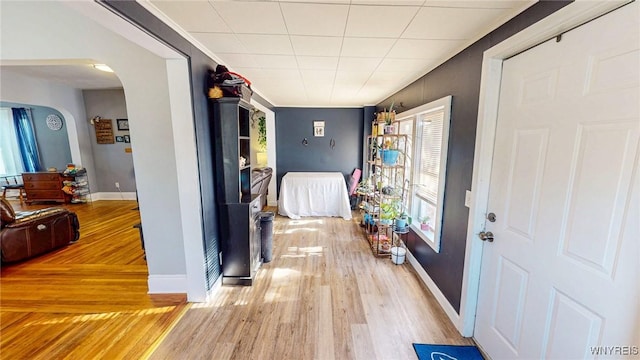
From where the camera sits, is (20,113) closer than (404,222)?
No

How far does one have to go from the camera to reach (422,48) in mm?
1951

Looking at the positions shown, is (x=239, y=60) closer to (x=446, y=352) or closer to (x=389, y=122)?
(x=389, y=122)

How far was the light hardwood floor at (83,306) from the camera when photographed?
1705 mm

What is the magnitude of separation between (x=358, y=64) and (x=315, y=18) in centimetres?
102

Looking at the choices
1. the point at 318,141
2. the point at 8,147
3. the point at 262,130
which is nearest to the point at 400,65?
the point at 318,141

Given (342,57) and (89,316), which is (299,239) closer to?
(89,316)

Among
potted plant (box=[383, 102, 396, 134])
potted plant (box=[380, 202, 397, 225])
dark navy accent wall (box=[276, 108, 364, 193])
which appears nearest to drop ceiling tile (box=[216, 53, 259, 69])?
potted plant (box=[383, 102, 396, 134])

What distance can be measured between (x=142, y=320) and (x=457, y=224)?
2.76 m

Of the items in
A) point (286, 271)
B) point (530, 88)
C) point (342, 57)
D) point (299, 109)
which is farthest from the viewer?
point (299, 109)

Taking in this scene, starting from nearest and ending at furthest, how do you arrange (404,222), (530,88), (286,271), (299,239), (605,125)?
(605,125), (530,88), (286,271), (404,222), (299,239)

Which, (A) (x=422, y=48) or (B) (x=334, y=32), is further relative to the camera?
(A) (x=422, y=48)

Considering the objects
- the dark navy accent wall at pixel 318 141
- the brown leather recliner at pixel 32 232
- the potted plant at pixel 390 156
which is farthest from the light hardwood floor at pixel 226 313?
the dark navy accent wall at pixel 318 141

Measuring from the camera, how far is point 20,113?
572 cm

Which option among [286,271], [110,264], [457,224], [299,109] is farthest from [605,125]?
[299,109]
